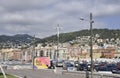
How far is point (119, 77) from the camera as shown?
53062 millimetres

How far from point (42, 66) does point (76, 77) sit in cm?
4556

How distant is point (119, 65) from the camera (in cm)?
9169

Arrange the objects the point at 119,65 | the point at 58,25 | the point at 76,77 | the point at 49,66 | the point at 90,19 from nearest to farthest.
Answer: the point at 90,19
the point at 76,77
the point at 119,65
the point at 58,25
the point at 49,66

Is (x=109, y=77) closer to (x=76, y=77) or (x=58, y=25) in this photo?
→ (x=76, y=77)

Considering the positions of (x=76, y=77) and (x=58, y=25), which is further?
(x=58, y=25)

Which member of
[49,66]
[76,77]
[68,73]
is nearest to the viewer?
[76,77]

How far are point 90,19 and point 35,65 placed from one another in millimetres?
64249

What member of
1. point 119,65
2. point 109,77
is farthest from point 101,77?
point 119,65

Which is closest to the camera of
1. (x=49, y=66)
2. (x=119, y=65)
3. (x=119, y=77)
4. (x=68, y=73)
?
(x=119, y=77)

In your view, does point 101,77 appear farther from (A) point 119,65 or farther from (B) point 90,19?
(A) point 119,65

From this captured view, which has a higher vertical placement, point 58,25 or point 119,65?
point 58,25

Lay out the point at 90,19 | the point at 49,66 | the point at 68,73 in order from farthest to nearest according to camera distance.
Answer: the point at 49,66
the point at 68,73
the point at 90,19

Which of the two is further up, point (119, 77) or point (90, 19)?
point (90, 19)

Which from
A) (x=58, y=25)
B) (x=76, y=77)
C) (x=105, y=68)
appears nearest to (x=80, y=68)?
(x=105, y=68)
